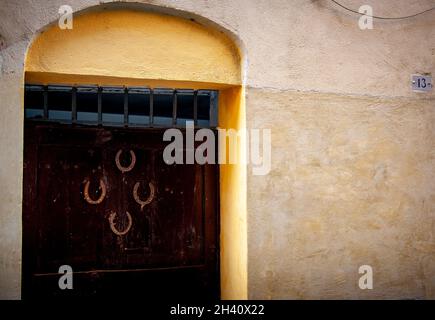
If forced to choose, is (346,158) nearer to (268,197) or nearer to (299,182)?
(299,182)

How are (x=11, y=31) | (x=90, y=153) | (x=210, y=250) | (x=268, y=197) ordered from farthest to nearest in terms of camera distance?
1. (x=210, y=250)
2. (x=90, y=153)
3. (x=268, y=197)
4. (x=11, y=31)

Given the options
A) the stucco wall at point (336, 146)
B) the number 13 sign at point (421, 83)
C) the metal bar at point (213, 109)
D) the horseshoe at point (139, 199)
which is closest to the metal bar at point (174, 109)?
the metal bar at point (213, 109)

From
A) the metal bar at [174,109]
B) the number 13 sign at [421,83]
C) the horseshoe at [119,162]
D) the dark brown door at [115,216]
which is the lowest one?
the dark brown door at [115,216]

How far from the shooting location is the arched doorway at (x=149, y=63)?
139 inches

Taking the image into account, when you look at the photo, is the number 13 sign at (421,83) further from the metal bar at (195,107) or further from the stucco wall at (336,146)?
the metal bar at (195,107)

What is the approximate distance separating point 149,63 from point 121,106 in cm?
64

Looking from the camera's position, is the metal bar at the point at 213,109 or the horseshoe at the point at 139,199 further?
the metal bar at the point at 213,109

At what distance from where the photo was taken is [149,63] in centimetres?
369

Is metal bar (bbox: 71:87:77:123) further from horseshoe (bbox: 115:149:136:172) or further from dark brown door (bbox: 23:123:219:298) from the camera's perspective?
horseshoe (bbox: 115:149:136:172)

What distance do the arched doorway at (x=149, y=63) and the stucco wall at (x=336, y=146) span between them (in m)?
0.20

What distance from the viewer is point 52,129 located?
3.93 m

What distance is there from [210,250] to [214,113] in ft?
4.44

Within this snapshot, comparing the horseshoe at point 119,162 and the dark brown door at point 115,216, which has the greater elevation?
the horseshoe at point 119,162

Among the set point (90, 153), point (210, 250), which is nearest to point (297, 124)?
point (210, 250)
